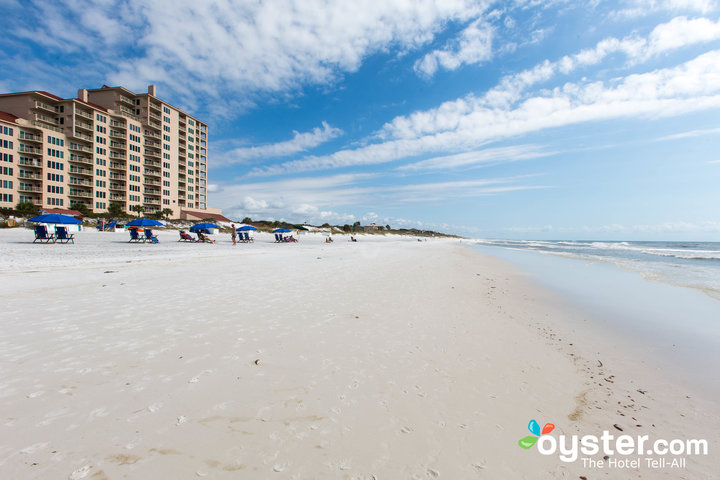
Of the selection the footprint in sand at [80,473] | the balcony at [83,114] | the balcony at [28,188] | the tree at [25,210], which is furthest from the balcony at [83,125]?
the footprint in sand at [80,473]

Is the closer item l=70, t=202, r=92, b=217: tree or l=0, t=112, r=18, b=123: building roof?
l=0, t=112, r=18, b=123: building roof

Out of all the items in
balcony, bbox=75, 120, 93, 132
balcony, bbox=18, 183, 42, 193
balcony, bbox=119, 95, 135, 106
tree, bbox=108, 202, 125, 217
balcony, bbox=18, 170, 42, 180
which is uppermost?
balcony, bbox=119, 95, 135, 106

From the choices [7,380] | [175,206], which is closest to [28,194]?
[175,206]

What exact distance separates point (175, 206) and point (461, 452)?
87573 mm

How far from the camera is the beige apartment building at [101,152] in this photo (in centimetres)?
5153

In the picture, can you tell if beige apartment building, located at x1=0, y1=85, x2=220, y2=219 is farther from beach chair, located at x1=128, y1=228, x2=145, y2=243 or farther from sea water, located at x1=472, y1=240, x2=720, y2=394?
sea water, located at x1=472, y1=240, x2=720, y2=394

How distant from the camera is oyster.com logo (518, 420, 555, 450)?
267 cm

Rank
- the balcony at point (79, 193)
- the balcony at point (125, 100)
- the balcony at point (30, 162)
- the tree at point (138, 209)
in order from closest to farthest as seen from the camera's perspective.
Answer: the balcony at point (30, 162)
the balcony at point (79, 193)
the tree at point (138, 209)
the balcony at point (125, 100)

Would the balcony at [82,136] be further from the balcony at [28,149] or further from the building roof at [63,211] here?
the building roof at [63,211]

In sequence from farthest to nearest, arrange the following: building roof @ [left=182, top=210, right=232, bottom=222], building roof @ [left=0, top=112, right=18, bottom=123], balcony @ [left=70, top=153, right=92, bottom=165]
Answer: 1. building roof @ [left=182, top=210, right=232, bottom=222]
2. balcony @ [left=70, top=153, right=92, bottom=165]
3. building roof @ [left=0, top=112, right=18, bottom=123]

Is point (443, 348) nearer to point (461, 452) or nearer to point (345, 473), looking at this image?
point (461, 452)

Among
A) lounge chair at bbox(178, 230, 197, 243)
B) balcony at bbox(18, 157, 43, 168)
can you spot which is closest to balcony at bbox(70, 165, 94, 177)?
balcony at bbox(18, 157, 43, 168)

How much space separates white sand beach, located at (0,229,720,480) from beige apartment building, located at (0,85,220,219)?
222 feet

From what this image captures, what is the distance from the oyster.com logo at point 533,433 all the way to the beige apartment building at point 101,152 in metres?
73.5
